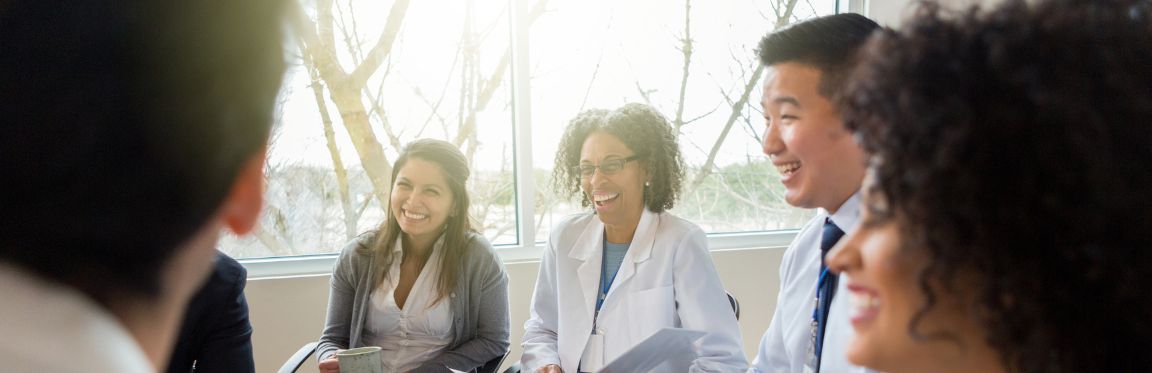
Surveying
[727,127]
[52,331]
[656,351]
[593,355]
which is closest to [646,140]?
[593,355]

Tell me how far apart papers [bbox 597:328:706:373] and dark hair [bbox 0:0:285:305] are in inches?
50.4

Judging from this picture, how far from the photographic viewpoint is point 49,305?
42cm

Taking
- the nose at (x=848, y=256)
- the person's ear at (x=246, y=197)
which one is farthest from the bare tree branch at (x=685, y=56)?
the person's ear at (x=246, y=197)

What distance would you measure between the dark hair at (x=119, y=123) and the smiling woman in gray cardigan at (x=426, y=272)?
2151mm

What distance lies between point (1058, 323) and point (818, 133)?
923 mm

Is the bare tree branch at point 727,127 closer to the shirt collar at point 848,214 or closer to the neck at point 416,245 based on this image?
the neck at point 416,245

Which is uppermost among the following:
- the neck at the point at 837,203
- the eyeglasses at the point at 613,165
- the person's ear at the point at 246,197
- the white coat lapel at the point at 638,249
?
the eyeglasses at the point at 613,165

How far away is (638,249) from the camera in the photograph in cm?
247

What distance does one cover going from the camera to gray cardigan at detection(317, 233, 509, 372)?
102 inches

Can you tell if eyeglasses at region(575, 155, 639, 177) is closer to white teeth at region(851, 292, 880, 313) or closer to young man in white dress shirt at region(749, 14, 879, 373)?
young man in white dress shirt at region(749, 14, 879, 373)

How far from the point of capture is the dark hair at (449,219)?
2713 mm

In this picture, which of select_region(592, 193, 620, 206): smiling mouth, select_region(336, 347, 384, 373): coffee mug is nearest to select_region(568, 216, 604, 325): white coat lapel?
select_region(592, 193, 620, 206): smiling mouth

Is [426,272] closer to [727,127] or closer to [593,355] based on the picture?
[593,355]

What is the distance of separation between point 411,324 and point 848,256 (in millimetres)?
2120
